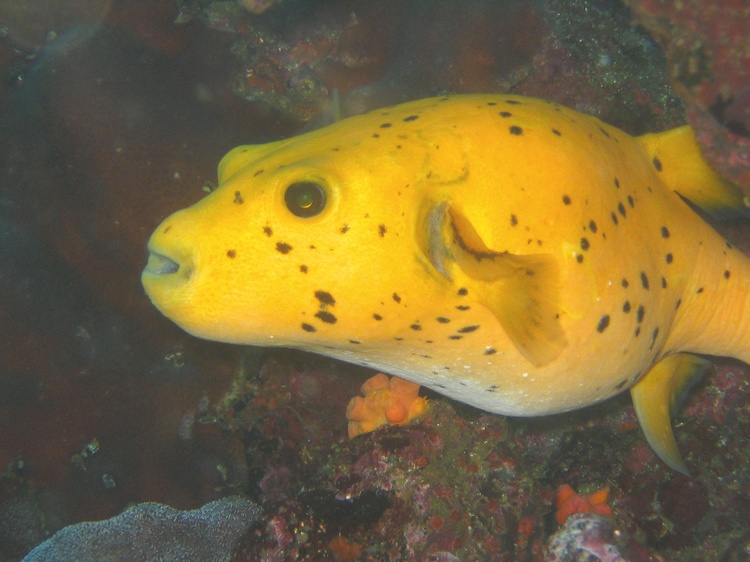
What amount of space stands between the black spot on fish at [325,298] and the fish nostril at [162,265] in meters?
0.64

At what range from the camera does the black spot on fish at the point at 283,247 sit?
206 cm

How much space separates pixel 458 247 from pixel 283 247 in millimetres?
751

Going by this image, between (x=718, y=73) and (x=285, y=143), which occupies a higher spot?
(x=718, y=73)

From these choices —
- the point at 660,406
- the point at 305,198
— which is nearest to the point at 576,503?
the point at 660,406

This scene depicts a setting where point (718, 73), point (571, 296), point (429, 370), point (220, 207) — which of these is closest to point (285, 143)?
point (220, 207)

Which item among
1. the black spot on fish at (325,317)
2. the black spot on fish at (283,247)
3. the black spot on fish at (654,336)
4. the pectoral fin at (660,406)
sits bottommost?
the pectoral fin at (660,406)

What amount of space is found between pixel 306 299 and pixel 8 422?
3117mm

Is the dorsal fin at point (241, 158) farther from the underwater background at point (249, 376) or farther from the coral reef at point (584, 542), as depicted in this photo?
the coral reef at point (584, 542)

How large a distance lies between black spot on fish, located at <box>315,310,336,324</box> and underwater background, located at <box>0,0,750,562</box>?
1630mm

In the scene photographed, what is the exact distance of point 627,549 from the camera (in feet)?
A: 10.1

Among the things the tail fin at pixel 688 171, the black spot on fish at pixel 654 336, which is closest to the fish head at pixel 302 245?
the black spot on fish at pixel 654 336

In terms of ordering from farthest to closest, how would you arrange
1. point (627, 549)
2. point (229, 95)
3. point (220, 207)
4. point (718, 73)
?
point (229, 95) < point (627, 549) < point (220, 207) < point (718, 73)

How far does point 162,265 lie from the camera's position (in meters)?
2.25

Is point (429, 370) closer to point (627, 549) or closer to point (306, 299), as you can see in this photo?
point (306, 299)
